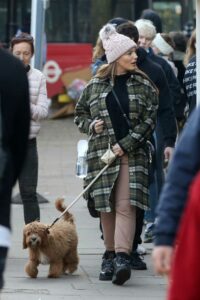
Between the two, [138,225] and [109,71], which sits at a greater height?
[109,71]

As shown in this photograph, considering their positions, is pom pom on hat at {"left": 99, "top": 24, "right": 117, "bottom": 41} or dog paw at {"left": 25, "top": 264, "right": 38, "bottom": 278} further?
pom pom on hat at {"left": 99, "top": 24, "right": 117, "bottom": 41}

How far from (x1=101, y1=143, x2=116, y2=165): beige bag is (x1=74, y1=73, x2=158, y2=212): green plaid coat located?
0.19ft

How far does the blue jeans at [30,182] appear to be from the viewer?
927 centimetres

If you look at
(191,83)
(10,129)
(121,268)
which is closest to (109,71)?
(121,268)

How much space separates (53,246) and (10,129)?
12.5 ft

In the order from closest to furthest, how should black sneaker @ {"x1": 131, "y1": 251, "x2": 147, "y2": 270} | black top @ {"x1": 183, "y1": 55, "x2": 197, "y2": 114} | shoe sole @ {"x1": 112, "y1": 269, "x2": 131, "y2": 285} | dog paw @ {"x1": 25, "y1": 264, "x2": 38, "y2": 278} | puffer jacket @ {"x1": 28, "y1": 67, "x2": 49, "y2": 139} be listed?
shoe sole @ {"x1": 112, "y1": 269, "x2": 131, "y2": 285} → dog paw @ {"x1": 25, "y1": 264, "x2": 38, "y2": 278} → black sneaker @ {"x1": 131, "y1": 251, "x2": 147, "y2": 270} → puffer jacket @ {"x1": 28, "y1": 67, "x2": 49, "y2": 139} → black top @ {"x1": 183, "y1": 55, "x2": 197, "y2": 114}

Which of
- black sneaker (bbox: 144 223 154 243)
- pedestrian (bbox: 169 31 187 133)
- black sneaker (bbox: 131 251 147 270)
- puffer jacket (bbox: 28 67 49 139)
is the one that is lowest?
black sneaker (bbox: 144 223 154 243)

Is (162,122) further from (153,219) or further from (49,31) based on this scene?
(49,31)

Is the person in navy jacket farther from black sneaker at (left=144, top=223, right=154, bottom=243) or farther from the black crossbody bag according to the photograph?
black sneaker at (left=144, top=223, right=154, bottom=243)

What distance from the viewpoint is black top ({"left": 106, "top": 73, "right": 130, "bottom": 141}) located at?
27.5 feet

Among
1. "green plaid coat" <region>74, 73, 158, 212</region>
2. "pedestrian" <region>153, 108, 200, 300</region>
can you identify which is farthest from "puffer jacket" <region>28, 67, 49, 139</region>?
"pedestrian" <region>153, 108, 200, 300</region>

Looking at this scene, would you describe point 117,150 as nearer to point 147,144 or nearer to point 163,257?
point 147,144

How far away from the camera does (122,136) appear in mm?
8422

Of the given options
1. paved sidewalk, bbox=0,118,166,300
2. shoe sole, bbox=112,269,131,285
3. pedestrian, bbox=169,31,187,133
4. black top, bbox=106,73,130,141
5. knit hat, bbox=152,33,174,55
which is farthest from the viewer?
knit hat, bbox=152,33,174,55
